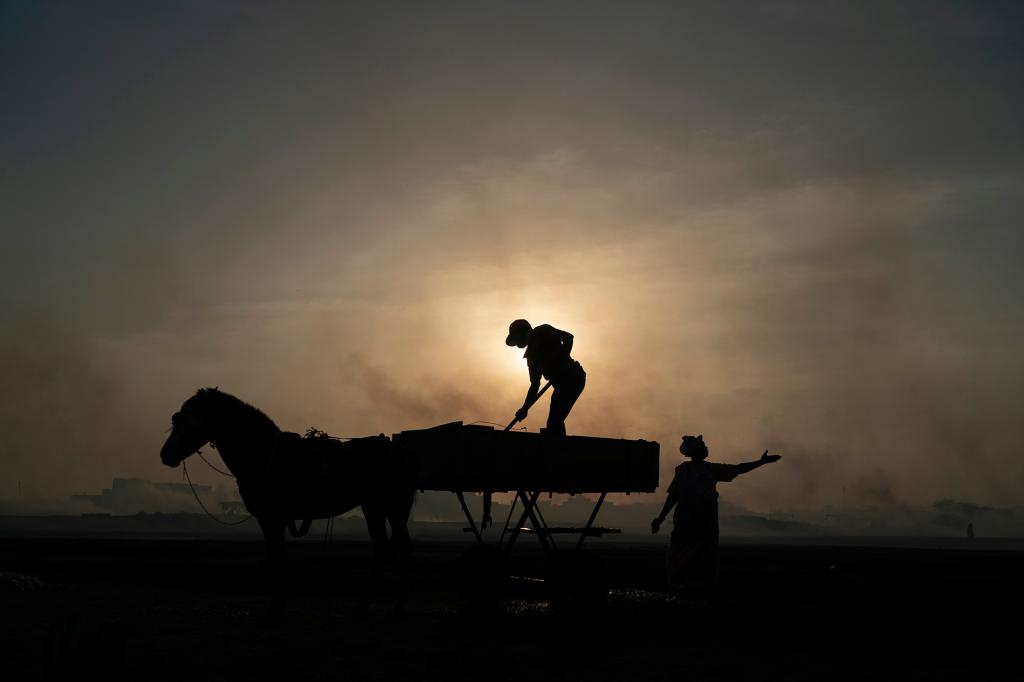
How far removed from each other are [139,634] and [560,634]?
5384mm

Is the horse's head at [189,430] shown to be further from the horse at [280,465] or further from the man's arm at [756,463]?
the man's arm at [756,463]

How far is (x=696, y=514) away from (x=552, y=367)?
11.8ft

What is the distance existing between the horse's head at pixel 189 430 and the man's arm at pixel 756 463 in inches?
334

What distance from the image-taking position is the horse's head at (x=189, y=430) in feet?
41.6

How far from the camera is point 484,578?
1396 centimetres

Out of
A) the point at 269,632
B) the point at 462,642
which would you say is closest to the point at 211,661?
Result: the point at 269,632

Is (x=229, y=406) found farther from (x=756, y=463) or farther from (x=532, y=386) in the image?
(x=756, y=463)

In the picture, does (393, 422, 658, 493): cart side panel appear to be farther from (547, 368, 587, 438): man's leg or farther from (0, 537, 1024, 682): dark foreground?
(0, 537, 1024, 682): dark foreground

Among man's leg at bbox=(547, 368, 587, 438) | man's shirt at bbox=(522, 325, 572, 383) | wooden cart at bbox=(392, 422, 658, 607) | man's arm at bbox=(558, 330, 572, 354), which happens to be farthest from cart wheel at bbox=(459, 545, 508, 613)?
man's arm at bbox=(558, 330, 572, 354)

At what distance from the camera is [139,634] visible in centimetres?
1130

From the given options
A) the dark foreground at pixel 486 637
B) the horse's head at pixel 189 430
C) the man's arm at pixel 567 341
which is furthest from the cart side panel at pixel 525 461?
the horse's head at pixel 189 430

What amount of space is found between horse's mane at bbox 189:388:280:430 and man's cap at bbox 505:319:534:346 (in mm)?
3884

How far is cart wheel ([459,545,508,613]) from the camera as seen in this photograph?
45.6ft

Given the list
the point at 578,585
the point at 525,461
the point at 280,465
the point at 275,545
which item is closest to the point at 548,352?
the point at 525,461
